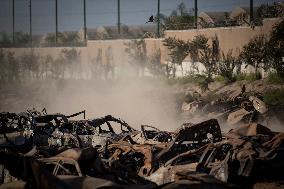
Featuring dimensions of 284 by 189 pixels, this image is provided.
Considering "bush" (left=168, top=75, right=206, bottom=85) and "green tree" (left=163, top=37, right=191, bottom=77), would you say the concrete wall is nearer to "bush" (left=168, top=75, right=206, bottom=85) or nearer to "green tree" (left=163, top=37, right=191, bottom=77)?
"green tree" (left=163, top=37, right=191, bottom=77)

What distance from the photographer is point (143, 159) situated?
11.1m

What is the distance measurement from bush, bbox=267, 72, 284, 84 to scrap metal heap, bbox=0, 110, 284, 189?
1487 centimetres

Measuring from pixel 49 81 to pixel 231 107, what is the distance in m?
31.0

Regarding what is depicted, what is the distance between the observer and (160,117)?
28.1m

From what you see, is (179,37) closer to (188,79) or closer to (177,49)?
(177,49)

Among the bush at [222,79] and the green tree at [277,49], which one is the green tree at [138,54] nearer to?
the bush at [222,79]

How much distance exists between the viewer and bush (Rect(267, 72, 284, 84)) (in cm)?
2645

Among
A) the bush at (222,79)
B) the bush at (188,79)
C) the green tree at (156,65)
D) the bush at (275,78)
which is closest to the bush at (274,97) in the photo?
the bush at (275,78)

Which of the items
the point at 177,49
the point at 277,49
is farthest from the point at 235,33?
the point at 177,49

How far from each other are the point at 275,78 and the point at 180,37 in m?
12.2

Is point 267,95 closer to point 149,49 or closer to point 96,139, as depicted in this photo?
point 96,139

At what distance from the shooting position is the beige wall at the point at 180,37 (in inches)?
1213

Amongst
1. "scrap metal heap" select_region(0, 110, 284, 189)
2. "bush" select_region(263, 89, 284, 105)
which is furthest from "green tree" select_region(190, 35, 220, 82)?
"scrap metal heap" select_region(0, 110, 284, 189)

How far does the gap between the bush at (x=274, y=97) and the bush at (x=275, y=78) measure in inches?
68.0
